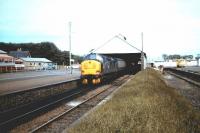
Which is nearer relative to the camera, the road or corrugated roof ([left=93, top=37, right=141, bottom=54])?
the road

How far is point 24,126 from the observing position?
395 inches

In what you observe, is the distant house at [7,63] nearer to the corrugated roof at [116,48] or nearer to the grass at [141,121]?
the corrugated roof at [116,48]

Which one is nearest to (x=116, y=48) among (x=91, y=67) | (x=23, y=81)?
(x=23, y=81)

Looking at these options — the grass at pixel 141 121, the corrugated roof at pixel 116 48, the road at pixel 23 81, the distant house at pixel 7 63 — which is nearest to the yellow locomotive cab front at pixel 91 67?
the road at pixel 23 81

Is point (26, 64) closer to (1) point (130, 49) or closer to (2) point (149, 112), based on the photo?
(1) point (130, 49)

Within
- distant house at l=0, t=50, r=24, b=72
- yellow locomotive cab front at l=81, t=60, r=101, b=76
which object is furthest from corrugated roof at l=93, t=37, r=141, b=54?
distant house at l=0, t=50, r=24, b=72

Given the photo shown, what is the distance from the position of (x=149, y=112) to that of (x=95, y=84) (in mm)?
18273

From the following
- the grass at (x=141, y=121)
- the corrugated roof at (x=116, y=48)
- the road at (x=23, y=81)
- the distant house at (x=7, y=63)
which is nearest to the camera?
the grass at (x=141, y=121)

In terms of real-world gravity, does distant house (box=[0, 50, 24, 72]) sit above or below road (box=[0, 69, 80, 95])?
above

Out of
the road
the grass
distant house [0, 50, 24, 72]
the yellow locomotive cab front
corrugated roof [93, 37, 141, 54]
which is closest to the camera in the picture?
the grass

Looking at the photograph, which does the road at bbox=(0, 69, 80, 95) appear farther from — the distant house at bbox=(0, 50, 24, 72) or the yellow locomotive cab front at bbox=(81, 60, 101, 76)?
the distant house at bbox=(0, 50, 24, 72)

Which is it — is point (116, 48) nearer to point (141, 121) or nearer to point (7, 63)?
point (7, 63)

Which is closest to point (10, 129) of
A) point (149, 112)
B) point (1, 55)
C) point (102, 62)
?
point (149, 112)

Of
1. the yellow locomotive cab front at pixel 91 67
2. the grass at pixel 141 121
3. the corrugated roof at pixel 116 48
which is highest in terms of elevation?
the corrugated roof at pixel 116 48
